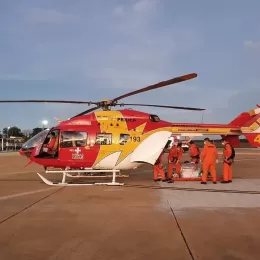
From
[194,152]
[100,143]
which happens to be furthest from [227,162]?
[100,143]

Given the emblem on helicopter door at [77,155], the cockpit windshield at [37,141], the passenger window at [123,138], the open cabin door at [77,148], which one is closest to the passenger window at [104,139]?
the open cabin door at [77,148]

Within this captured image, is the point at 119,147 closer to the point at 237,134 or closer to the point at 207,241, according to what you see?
the point at 237,134

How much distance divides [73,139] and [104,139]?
45.3 inches

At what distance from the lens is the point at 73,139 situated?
12391 millimetres

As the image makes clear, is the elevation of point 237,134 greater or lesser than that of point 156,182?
greater

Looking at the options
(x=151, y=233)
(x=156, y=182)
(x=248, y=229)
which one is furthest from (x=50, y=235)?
(x=156, y=182)

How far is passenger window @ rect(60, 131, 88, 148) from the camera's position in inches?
487

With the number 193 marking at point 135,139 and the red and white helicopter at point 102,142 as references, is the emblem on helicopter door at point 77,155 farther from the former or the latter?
the number 193 marking at point 135,139

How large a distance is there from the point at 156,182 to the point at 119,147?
2.25 meters

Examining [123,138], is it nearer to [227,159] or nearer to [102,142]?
[102,142]

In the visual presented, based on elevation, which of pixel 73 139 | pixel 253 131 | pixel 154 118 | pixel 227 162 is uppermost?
pixel 154 118

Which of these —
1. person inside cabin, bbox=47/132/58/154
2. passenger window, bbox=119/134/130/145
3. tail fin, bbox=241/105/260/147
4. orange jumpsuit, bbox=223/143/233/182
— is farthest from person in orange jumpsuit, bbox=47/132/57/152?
tail fin, bbox=241/105/260/147

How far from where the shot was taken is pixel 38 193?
34.1ft

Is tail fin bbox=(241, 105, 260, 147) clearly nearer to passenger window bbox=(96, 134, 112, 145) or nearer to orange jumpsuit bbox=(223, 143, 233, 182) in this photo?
orange jumpsuit bbox=(223, 143, 233, 182)
